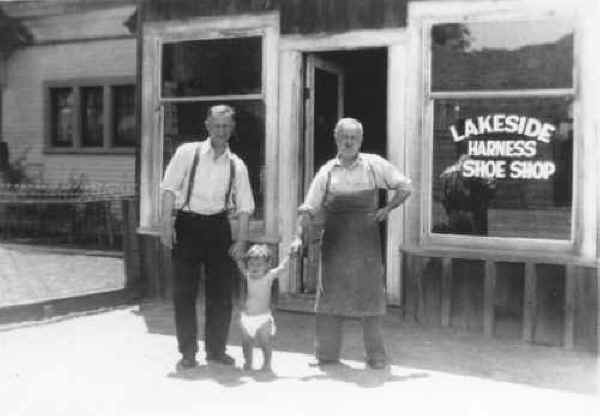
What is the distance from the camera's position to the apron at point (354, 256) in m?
5.74

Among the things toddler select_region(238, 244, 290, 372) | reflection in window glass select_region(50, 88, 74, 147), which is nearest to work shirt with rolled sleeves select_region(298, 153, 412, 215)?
toddler select_region(238, 244, 290, 372)

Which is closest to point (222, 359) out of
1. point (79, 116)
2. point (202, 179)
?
point (202, 179)

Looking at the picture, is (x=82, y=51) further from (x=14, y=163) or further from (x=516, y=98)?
(x=516, y=98)

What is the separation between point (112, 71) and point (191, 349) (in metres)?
9.55

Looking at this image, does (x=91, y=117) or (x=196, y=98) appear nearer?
(x=196, y=98)

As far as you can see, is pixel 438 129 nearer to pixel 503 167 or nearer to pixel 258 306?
pixel 503 167

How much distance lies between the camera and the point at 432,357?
20.0 ft

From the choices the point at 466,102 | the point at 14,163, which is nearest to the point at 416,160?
the point at 466,102

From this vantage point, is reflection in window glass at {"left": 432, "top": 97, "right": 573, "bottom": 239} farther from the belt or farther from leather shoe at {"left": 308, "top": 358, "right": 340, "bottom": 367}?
the belt

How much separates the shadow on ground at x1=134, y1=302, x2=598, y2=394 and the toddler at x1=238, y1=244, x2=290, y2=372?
0.26 meters

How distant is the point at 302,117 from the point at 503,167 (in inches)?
82.0

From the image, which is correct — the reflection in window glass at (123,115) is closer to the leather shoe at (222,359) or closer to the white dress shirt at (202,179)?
the white dress shirt at (202,179)

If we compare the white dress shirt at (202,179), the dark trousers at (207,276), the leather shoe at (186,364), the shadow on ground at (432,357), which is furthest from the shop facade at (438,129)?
the leather shoe at (186,364)

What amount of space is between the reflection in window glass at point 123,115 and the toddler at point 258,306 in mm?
9279
